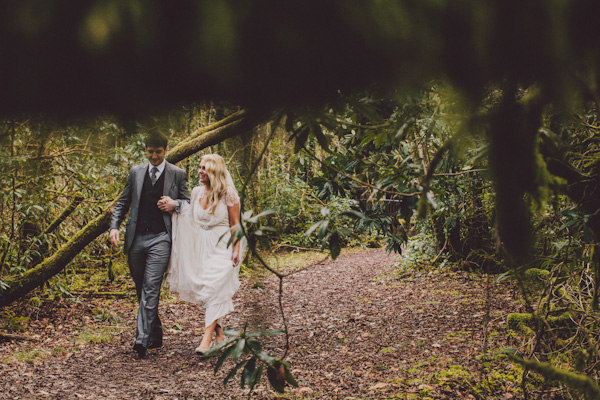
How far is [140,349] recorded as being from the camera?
4020mm

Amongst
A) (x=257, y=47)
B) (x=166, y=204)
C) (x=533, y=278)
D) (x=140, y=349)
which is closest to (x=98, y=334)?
(x=140, y=349)

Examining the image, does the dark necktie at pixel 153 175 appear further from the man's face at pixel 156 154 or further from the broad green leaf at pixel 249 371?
the broad green leaf at pixel 249 371

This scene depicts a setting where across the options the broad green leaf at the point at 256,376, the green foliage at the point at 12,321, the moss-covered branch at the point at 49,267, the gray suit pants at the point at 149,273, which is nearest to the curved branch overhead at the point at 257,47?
the broad green leaf at the point at 256,376

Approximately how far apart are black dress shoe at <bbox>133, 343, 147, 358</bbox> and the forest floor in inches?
2.3

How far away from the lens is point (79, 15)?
34 centimetres

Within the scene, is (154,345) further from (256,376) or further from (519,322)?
(519,322)

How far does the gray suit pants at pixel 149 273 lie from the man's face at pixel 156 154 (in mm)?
654

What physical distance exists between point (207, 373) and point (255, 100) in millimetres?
3652

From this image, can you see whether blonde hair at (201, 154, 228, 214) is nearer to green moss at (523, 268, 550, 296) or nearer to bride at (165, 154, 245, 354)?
→ bride at (165, 154, 245, 354)

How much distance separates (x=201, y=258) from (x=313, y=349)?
1389 millimetres

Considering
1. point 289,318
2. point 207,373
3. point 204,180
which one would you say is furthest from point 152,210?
point 289,318

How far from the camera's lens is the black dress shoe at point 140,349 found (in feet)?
13.1

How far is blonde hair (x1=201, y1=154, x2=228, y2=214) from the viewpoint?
403 cm

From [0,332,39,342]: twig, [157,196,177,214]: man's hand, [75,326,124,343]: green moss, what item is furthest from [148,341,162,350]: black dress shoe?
[157,196,177,214]: man's hand
